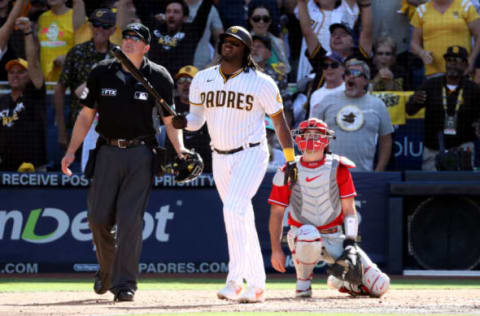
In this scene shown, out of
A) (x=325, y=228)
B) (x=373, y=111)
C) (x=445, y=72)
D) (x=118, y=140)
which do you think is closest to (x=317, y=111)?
(x=373, y=111)

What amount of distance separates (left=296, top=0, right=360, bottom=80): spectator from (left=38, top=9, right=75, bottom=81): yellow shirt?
2937mm

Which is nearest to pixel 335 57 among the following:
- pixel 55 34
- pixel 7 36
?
pixel 55 34

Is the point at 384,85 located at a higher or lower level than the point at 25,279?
→ higher

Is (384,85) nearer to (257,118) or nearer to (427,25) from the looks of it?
(427,25)

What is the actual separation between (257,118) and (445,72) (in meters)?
4.69

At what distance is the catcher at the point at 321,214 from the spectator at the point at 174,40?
432cm

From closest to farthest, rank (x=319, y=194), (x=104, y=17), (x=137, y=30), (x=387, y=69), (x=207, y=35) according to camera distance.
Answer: (x=137, y=30)
(x=319, y=194)
(x=104, y=17)
(x=387, y=69)
(x=207, y=35)

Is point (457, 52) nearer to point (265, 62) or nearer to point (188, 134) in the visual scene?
point (265, 62)

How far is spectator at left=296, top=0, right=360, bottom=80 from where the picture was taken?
11.2 m

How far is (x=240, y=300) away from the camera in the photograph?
605 centimetres

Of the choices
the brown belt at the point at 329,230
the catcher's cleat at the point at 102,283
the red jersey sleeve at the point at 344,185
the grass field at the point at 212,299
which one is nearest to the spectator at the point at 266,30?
the grass field at the point at 212,299

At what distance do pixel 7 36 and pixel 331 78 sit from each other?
4.17m

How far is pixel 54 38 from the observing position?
11219 mm

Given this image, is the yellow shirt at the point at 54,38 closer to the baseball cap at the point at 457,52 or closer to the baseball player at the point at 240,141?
the baseball cap at the point at 457,52
